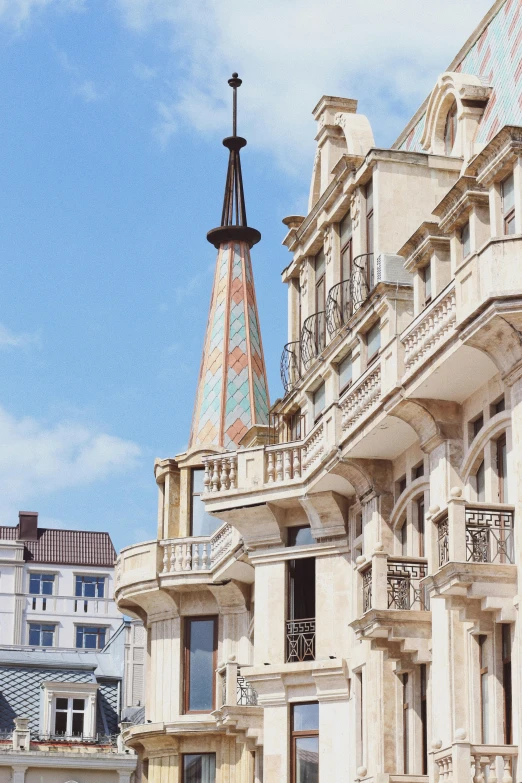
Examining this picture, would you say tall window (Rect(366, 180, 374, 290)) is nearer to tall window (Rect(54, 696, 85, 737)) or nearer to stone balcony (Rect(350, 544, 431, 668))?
stone balcony (Rect(350, 544, 431, 668))

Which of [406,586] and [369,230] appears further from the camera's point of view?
[369,230]

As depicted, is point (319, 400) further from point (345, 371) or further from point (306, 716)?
point (306, 716)

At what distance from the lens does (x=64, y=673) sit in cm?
5428

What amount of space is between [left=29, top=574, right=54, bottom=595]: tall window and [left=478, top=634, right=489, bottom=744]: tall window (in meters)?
67.2

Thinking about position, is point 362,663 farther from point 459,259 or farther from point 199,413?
point 199,413

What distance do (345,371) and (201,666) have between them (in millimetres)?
10498

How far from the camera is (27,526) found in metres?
95.4

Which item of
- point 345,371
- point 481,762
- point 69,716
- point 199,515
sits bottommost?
point 481,762

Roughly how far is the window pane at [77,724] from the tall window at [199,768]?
951 cm

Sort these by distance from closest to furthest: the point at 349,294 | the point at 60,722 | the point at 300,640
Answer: the point at 300,640
the point at 349,294
the point at 60,722

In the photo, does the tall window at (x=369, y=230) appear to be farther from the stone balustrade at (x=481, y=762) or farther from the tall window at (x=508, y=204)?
the stone balustrade at (x=481, y=762)

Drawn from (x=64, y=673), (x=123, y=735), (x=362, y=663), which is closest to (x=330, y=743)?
(x=362, y=663)

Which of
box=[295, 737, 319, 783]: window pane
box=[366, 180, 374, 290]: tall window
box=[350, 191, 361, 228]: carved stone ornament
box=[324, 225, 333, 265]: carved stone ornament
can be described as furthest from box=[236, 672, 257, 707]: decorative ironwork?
box=[350, 191, 361, 228]: carved stone ornament

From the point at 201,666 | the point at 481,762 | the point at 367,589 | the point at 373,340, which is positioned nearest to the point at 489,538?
the point at 481,762
